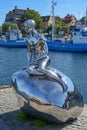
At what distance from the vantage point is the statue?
643 cm

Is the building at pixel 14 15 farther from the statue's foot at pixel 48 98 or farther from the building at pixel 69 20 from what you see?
the statue's foot at pixel 48 98

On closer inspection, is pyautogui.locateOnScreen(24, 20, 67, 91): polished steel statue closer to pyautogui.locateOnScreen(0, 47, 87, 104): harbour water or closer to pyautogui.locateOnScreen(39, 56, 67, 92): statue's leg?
pyautogui.locateOnScreen(39, 56, 67, 92): statue's leg

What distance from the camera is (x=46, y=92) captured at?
21.1 feet

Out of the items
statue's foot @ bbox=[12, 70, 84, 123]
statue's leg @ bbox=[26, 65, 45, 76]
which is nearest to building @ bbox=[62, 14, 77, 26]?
statue's leg @ bbox=[26, 65, 45, 76]

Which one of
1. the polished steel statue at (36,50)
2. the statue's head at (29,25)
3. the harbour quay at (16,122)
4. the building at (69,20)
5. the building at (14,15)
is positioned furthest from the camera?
the building at (14,15)

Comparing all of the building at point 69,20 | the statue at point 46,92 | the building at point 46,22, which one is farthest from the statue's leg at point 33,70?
the building at point 69,20

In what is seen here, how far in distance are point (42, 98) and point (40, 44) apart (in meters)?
1.40

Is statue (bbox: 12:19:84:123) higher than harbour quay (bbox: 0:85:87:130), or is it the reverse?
statue (bbox: 12:19:84:123)

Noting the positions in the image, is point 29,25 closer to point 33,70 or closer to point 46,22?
point 33,70

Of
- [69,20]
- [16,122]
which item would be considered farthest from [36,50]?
[69,20]

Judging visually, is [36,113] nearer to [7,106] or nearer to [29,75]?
[29,75]

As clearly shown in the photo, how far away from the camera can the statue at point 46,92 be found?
643 cm

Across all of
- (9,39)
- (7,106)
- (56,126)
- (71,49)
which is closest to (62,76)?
(56,126)

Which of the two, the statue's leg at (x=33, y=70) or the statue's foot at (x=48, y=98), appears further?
the statue's leg at (x=33, y=70)
